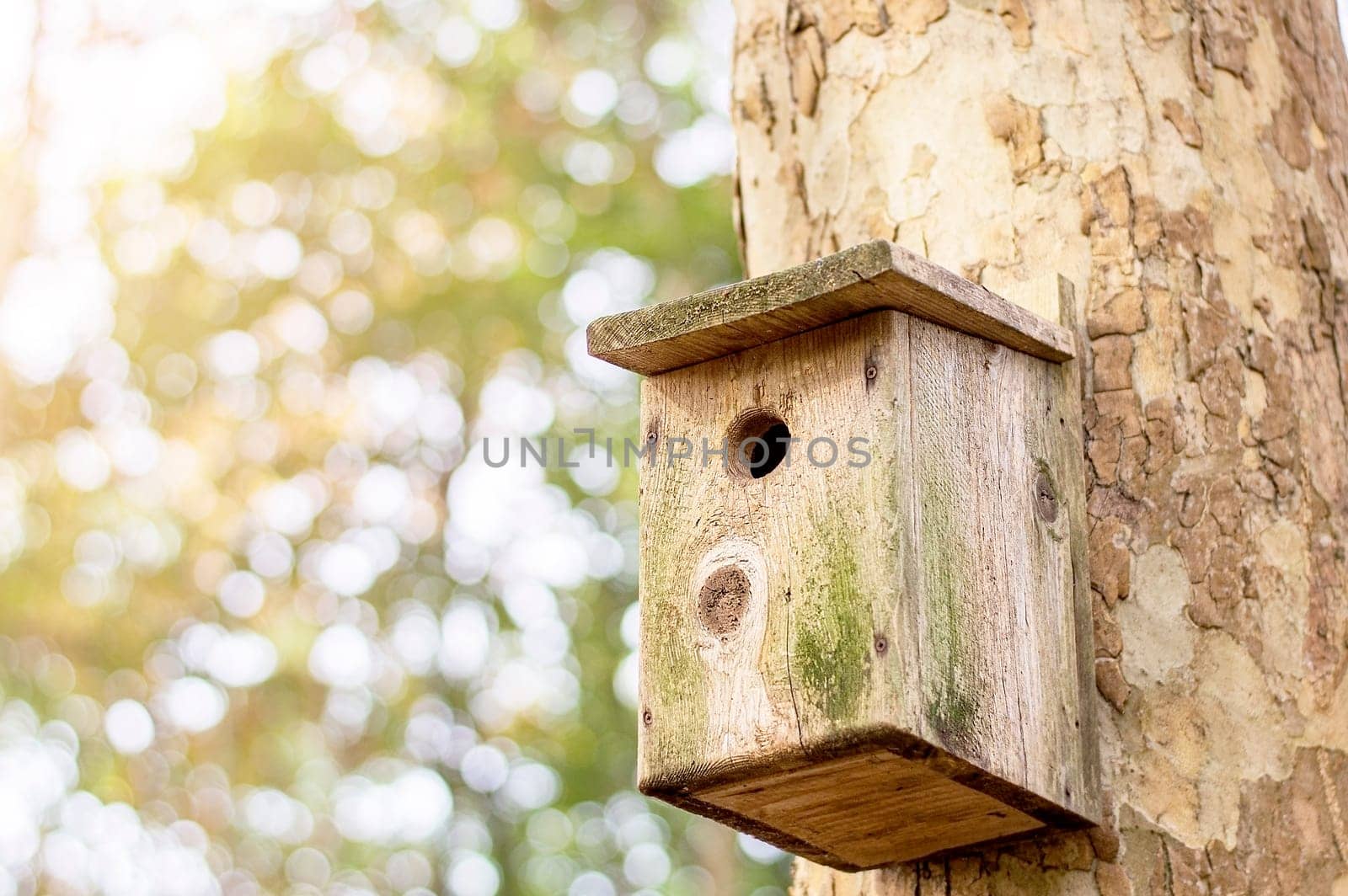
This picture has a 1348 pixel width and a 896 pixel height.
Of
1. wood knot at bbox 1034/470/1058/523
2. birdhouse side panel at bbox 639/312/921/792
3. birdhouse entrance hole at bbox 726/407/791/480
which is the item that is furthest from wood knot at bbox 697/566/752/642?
wood knot at bbox 1034/470/1058/523

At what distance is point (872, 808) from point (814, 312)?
618 millimetres

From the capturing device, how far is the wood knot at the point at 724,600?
1885mm

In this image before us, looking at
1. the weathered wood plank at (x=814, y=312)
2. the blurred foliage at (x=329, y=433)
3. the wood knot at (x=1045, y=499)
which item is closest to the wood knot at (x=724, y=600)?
the weathered wood plank at (x=814, y=312)

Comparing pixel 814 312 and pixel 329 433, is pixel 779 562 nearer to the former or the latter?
pixel 814 312

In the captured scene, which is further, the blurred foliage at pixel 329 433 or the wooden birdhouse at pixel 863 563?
the blurred foliage at pixel 329 433

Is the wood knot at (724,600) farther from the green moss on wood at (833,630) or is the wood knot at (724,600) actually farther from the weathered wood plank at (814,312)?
the weathered wood plank at (814,312)

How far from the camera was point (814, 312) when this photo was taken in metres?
1.90

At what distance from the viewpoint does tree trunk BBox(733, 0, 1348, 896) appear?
1.92 metres

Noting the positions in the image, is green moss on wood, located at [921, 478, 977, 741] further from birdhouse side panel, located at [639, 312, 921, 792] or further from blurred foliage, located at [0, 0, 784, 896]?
blurred foliage, located at [0, 0, 784, 896]

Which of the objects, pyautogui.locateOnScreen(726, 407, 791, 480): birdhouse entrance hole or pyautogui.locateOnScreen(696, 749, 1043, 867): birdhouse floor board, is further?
pyautogui.locateOnScreen(726, 407, 791, 480): birdhouse entrance hole

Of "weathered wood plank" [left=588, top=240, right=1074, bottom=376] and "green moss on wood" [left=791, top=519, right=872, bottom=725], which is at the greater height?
"weathered wood plank" [left=588, top=240, right=1074, bottom=376]

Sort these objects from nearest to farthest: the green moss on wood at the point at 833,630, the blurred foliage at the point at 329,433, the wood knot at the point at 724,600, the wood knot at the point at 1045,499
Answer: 1. the green moss on wood at the point at 833,630
2. the wood knot at the point at 724,600
3. the wood knot at the point at 1045,499
4. the blurred foliage at the point at 329,433

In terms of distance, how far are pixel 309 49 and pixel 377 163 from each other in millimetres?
861

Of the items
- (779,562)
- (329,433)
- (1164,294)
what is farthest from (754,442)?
(329,433)
